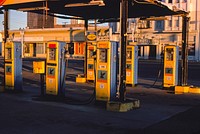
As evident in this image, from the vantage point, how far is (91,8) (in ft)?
55.0

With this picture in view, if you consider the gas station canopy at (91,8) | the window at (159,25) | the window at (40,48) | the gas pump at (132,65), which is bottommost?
the gas pump at (132,65)

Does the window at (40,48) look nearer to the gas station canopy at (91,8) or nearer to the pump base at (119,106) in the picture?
the gas station canopy at (91,8)

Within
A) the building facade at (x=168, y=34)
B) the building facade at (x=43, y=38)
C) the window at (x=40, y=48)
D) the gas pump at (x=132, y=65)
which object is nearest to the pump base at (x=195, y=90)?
the gas pump at (x=132, y=65)

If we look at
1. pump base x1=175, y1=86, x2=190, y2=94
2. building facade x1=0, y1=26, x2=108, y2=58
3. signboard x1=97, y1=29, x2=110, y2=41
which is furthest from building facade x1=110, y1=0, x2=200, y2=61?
pump base x1=175, y1=86, x2=190, y2=94

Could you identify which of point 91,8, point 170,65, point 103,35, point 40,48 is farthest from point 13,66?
point 40,48

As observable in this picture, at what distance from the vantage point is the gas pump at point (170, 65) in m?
17.3

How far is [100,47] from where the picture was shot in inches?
454

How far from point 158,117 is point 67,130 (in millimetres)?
2993

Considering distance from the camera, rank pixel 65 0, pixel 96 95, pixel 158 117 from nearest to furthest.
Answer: pixel 158 117 < pixel 96 95 < pixel 65 0

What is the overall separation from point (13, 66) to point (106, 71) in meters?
4.99

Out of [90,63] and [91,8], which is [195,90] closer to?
[91,8]

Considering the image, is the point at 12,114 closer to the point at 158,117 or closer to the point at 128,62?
the point at 158,117

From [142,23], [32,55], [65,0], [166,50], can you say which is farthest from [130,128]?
[32,55]

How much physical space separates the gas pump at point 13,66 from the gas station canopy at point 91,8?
1731 mm
